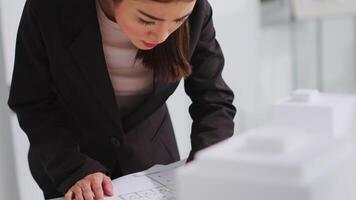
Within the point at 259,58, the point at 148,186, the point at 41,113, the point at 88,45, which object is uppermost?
the point at 88,45

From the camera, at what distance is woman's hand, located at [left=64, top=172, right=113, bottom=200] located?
31.9 inches

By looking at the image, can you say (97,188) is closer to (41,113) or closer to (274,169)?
(41,113)

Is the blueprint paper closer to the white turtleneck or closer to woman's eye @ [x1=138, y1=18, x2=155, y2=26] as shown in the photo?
the white turtleneck

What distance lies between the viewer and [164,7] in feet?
2.36

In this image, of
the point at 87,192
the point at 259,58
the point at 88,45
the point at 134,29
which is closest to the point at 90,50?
the point at 88,45

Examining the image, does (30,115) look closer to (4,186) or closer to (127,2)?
(127,2)

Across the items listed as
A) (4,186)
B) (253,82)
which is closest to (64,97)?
(4,186)

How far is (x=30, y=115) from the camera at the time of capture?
0.91m

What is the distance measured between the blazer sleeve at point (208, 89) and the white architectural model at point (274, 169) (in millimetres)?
593

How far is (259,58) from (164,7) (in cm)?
186

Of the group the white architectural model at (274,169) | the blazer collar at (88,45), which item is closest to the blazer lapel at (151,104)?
the blazer collar at (88,45)

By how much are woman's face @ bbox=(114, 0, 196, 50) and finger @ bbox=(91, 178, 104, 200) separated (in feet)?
0.72

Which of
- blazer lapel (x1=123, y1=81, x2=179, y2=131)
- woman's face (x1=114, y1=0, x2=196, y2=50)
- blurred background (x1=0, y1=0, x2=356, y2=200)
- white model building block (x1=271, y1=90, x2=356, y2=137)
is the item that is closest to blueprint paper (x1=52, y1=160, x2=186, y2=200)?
blazer lapel (x1=123, y1=81, x2=179, y2=131)

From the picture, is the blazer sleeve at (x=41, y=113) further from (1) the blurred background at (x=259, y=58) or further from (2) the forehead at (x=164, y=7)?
(1) the blurred background at (x=259, y=58)
